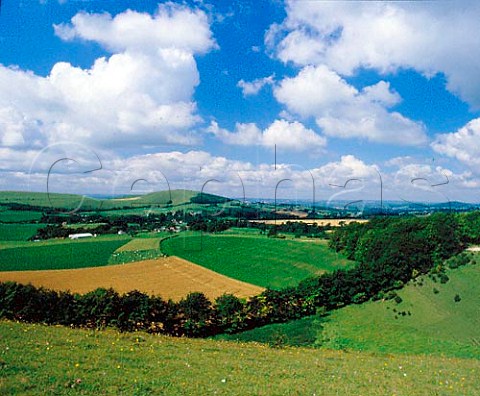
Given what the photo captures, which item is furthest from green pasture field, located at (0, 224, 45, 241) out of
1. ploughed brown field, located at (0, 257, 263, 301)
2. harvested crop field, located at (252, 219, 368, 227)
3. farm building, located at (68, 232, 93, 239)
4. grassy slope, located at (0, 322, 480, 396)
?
grassy slope, located at (0, 322, 480, 396)

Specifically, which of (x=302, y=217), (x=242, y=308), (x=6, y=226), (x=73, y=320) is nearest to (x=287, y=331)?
(x=242, y=308)

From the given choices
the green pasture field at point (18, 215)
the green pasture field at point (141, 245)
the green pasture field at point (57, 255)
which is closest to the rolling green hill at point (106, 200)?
the green pasture field at point (18, 215)

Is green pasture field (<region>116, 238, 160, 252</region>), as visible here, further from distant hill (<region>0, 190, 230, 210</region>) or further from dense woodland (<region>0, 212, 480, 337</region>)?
distant hill (<region>0, 190, 230, 210</region>)

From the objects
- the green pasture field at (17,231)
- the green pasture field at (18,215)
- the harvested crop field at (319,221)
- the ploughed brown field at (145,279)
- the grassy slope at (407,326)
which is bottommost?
the grassy slope at (407,326)

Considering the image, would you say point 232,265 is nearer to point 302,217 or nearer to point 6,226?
point 302,217

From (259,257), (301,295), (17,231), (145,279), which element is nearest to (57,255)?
(17,231)

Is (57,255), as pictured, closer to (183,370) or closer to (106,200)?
(106,200)

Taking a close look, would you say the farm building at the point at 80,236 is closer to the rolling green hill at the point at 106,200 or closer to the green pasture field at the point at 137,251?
the green pasture field at the point at 137,251
